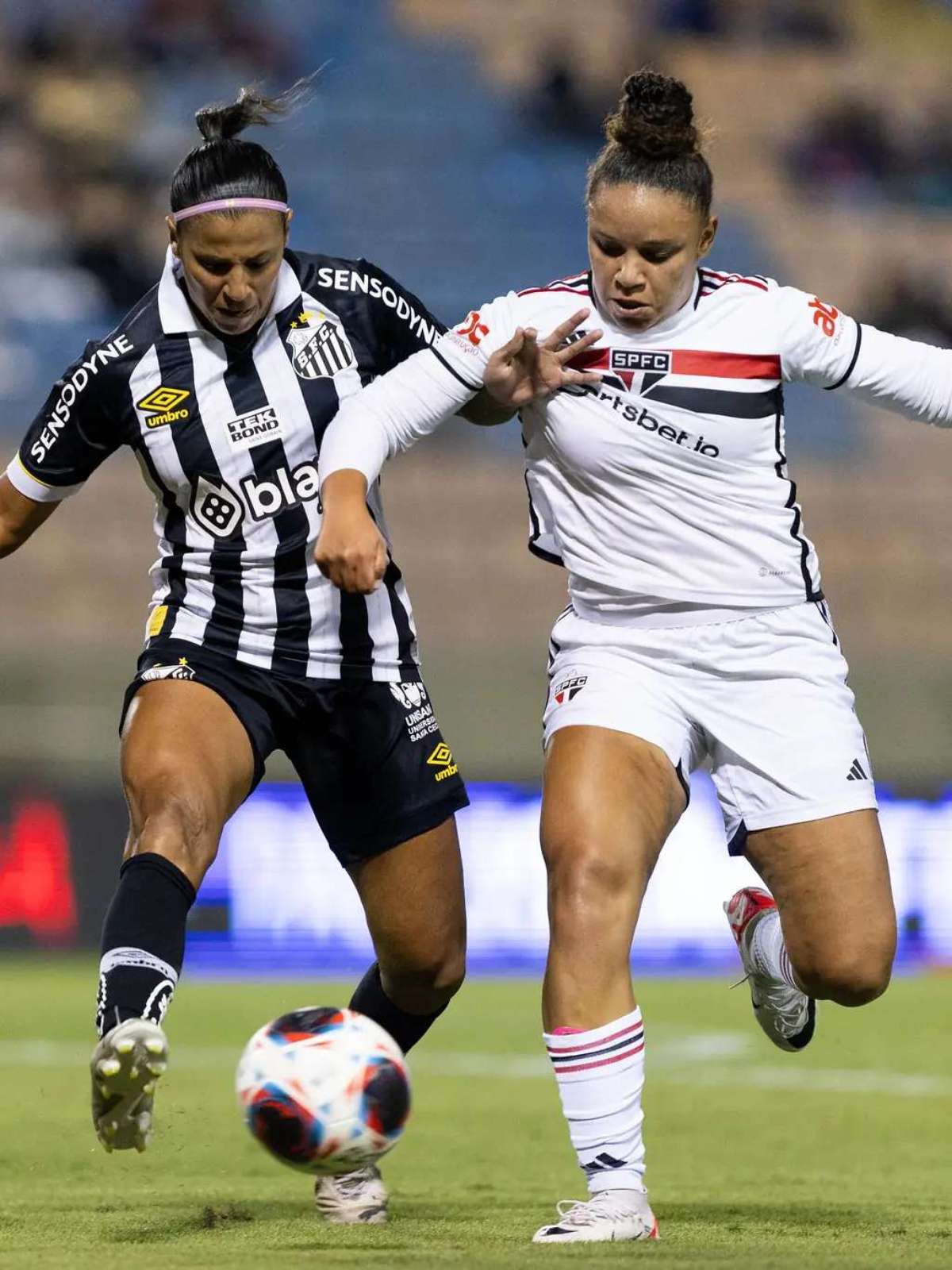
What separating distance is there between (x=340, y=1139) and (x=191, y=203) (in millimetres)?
1931

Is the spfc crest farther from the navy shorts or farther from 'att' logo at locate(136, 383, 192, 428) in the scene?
the navy shorts

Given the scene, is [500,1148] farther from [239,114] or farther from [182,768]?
[239,114]

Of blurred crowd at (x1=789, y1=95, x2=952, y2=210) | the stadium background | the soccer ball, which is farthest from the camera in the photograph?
blurred crowd at (x1=789, y1=95, x2=952, y2=210)

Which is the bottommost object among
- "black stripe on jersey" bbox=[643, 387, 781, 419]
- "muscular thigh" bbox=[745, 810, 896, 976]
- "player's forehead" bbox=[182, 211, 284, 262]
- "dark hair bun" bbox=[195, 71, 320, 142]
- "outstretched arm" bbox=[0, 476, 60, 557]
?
"muscular thigh" bbox=[745, 810, 896, 976]

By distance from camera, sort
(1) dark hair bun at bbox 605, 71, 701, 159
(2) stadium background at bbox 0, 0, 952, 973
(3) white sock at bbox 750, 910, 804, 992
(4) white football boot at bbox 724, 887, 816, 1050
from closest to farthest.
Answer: (1) dark hair bun at bbox 605, 71, 701, 159
(3) white sock at bbox 750, 910, 804, 992
(4) white football boot at bbox 724, 887, 816, 1050
(2) stadium background at bbox 0, 0, 952, 973

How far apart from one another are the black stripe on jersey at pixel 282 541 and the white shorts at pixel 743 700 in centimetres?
57

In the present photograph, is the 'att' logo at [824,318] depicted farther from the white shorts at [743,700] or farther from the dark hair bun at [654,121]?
the white shorts at [743,700]

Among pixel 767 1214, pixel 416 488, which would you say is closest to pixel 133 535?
pixel 416 488

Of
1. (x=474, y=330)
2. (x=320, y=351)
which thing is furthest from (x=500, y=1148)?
(x=474, y=330)

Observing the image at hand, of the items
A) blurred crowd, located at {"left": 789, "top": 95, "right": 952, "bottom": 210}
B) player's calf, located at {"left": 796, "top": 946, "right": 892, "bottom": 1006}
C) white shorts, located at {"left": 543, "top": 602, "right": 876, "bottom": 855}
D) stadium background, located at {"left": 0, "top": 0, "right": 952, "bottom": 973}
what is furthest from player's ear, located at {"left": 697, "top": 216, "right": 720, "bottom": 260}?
blurred crowd, located at {"left": 789, "top": 95, "right": 952, "bottom": 210}

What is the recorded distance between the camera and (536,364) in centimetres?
417

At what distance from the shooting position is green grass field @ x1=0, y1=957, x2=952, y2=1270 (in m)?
3.84

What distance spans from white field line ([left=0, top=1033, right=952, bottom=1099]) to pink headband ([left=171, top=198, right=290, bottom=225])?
4145 millimetres

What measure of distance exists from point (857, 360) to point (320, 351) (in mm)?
1175
